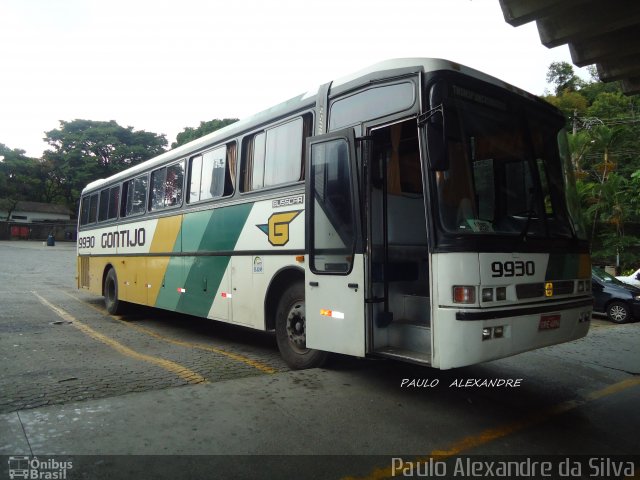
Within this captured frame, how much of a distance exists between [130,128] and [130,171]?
44.1 m

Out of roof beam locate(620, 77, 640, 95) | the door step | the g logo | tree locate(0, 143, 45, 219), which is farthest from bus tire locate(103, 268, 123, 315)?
tree locate(0, 143, 45, 219)

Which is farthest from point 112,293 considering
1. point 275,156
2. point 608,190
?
point 608,190

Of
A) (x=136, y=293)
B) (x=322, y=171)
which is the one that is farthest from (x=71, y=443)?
(x=136, y=293)

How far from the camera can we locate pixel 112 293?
434 inches

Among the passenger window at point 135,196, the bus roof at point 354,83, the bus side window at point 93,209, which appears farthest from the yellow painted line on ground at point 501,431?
the bus side window at point 93,209

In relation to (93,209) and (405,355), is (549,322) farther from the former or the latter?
(93,209)

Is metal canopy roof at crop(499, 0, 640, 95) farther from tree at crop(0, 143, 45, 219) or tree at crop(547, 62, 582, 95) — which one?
tree at crop(0, 143, 45, 219)

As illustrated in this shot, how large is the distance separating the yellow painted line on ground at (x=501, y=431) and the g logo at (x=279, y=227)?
2929mm

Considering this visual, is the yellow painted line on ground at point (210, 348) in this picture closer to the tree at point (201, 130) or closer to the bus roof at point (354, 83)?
the bus roof at point (354, 83)

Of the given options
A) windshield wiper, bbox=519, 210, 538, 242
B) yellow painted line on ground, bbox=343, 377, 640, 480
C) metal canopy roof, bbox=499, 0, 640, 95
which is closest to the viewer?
yellow painted line on ground, bbox=343, 377, 640, 480

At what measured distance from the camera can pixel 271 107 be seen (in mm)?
6305

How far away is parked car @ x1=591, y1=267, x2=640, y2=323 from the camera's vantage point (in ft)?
37.5

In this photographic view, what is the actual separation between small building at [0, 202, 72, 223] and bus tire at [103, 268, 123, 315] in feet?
177

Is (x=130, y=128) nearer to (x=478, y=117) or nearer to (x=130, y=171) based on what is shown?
(x=130, y=171)
